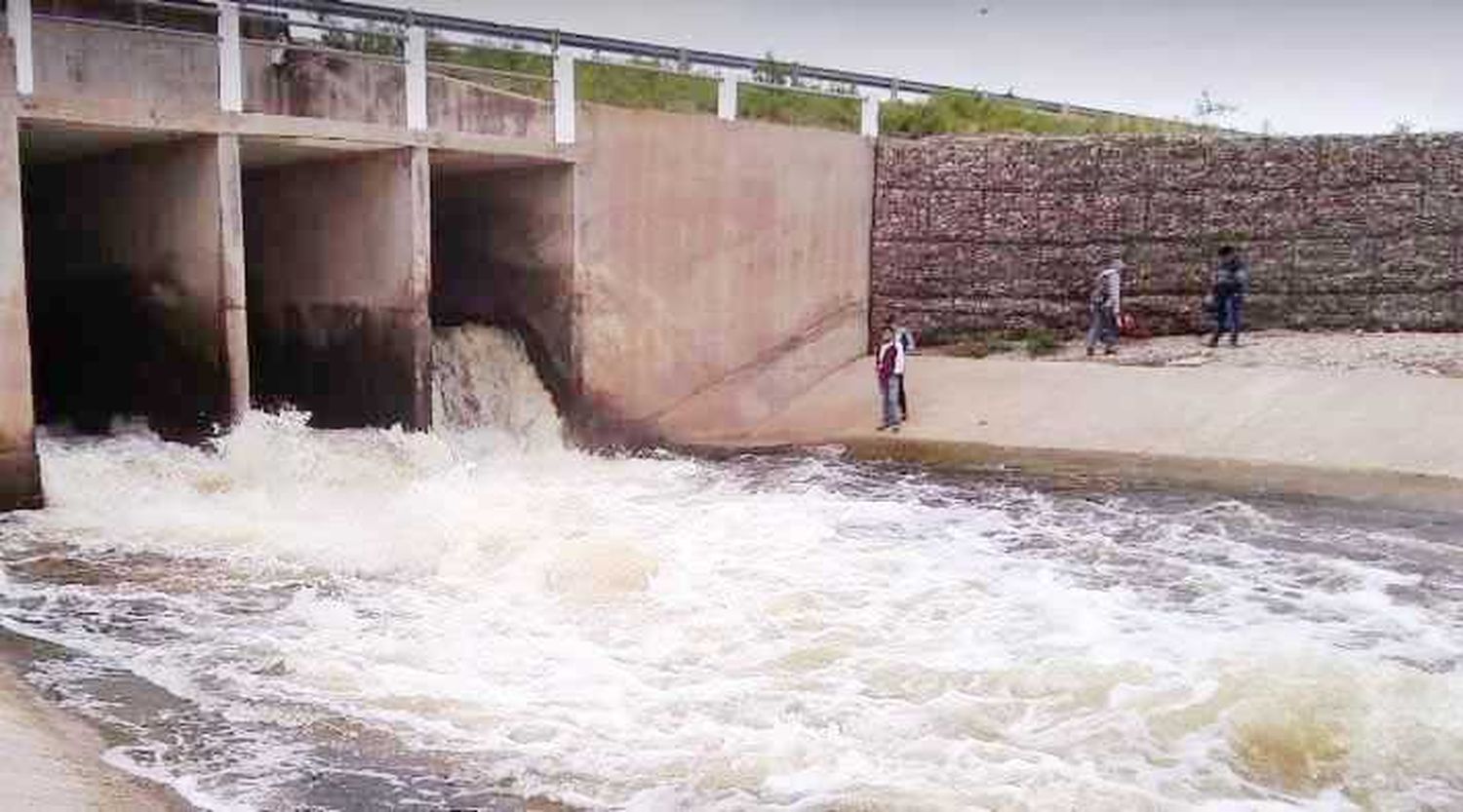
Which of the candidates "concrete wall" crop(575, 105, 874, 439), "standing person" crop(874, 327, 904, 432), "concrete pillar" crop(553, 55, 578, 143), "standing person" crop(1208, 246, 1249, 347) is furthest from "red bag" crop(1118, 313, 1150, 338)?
"concrete pillar" crop(553, 55, 578, 143)

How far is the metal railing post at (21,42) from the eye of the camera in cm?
962

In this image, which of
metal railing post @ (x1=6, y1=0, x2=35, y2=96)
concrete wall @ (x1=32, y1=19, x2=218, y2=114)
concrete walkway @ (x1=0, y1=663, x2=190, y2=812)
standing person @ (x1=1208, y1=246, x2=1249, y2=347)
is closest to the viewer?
concrete walkway @ (x1=0, y1=663, x2=190, y2=812)

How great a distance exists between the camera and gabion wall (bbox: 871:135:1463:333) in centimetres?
1555

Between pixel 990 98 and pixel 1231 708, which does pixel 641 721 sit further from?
pixel 990 98

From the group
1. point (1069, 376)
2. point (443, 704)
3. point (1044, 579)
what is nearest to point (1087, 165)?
point (1069, 376)

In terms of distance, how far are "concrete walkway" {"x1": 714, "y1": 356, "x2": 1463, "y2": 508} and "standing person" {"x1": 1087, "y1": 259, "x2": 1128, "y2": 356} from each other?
27.7 inches

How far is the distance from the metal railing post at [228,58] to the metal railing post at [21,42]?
1439mm

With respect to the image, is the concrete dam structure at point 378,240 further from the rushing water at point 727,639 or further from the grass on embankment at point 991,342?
the rushing water at point 727,639

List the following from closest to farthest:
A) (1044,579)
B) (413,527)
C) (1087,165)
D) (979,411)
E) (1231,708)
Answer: (1231,708), (1044,579), (413,527), (979,411), (1087,165)

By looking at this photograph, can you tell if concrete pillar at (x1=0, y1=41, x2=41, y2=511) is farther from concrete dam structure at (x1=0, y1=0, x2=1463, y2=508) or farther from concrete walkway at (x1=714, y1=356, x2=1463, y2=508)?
concrete walkway at (x1=714, y1=356, x2=1463, y2=508)

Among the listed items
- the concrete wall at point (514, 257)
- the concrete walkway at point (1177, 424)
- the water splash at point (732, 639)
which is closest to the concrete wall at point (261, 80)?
the concrete wall at point (514, 257)

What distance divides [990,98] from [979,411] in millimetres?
7548

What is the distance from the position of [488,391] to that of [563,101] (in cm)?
324

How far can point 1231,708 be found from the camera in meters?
5.82
